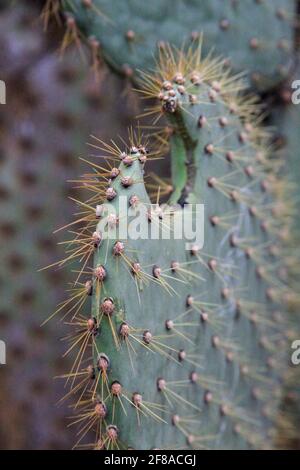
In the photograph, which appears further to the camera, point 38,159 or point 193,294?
point 38,159

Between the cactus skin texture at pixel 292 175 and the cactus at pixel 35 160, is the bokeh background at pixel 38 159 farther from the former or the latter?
the cactus skin texture at pixel 292 175

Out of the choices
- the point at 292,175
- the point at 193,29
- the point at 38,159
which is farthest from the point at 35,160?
the point at 292,175

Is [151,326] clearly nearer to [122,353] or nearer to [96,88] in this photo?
[122,353]

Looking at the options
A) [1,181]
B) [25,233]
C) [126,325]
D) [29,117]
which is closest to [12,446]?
[25,233]

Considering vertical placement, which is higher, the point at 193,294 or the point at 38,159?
the point at 38,159

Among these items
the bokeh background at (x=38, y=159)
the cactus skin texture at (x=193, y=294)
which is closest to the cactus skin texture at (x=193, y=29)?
the cactus skin texture at (x=193, y=294)

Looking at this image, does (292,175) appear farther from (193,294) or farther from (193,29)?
(193,294)
